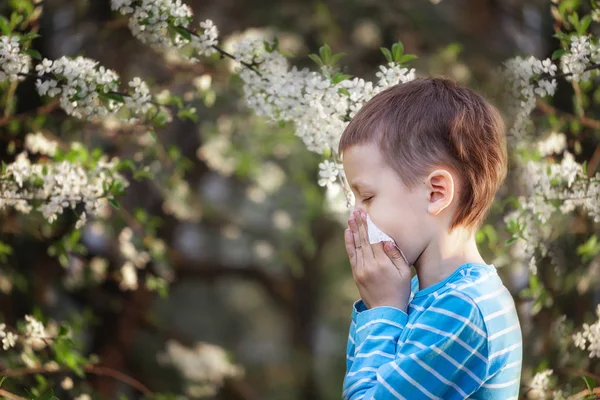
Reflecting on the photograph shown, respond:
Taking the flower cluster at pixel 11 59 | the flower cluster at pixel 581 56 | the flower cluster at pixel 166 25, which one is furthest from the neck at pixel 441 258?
the flower cluster at pixel 11 59

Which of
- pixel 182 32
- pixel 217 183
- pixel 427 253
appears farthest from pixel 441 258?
pixel 217 183

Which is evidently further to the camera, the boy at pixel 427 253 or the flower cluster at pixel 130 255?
the flower cluster at pixel 130 255

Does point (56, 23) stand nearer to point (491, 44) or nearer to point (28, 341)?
point (28, 341)

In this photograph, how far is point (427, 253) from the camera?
1.66 m

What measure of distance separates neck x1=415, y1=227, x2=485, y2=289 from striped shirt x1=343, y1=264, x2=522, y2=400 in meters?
0.05

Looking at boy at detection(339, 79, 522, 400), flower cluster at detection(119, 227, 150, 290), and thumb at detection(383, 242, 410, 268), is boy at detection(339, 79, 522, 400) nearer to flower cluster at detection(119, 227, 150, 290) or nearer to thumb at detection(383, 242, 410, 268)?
thumb at detection(383, 242, 410, 268)

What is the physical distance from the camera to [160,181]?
13.2ft

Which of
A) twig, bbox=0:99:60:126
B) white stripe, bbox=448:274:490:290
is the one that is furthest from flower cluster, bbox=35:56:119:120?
white stripe, bbox=448:274:490:290

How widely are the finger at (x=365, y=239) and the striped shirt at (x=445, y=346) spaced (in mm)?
126

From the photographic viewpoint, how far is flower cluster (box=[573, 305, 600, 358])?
204 cm

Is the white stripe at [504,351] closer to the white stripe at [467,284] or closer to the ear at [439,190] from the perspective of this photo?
the white stripe at [467,284]

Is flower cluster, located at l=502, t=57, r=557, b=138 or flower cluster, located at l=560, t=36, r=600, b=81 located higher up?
flower cluster, located at l=502, t=57, r=557, b=138

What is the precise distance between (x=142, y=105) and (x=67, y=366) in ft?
3.19

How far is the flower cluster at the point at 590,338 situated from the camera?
2043mm
